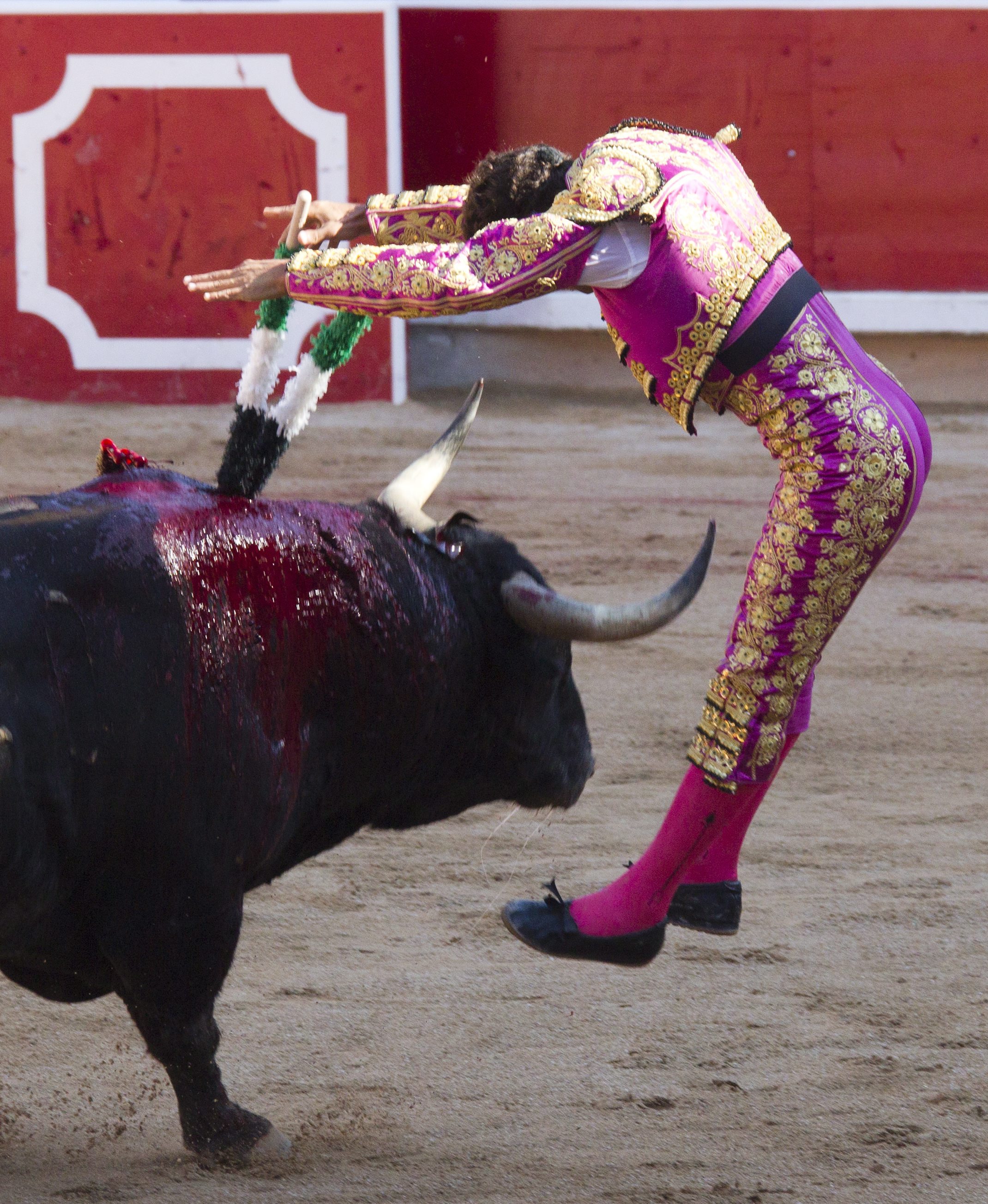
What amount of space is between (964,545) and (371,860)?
9.05 feet

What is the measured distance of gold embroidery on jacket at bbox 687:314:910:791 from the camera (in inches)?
83.9

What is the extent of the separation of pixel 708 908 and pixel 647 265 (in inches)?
35.1

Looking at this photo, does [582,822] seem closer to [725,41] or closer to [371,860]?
[371,860]

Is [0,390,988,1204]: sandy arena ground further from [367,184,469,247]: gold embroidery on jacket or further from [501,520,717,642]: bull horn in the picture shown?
[367,184,469,247]: gold embroidery on jacket

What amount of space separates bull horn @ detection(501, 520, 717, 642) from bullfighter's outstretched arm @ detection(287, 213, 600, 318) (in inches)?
14.0

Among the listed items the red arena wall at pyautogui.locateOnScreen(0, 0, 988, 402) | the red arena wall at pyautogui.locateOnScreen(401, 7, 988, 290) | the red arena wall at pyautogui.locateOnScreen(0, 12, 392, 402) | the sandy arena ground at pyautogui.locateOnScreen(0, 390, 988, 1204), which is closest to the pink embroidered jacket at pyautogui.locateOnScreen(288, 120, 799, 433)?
the sandy arena ground at pyautogui.locateOnScreen(0, 390, 988, 1204)

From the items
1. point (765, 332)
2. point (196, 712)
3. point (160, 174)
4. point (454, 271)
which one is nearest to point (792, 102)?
point (160, 174)

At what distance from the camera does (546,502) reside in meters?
5.33

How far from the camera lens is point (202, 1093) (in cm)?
191

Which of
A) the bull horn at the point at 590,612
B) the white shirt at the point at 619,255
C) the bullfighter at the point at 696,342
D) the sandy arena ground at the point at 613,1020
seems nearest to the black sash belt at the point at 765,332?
the bullfighter at the point at 696,342

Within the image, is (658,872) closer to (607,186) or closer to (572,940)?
(572,940)

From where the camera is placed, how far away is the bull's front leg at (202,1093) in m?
1.85

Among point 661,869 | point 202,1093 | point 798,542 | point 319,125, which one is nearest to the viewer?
point 202,1093

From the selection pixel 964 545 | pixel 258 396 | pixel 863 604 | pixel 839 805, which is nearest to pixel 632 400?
pixel 964 545
